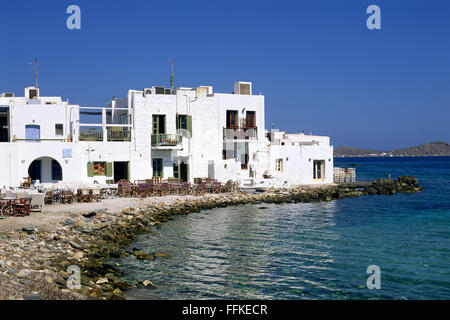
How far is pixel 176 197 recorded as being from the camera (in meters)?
31.3

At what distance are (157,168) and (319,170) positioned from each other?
16092 millimetres

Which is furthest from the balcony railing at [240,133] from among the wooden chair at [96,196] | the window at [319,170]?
the wooden chair at [96,196]

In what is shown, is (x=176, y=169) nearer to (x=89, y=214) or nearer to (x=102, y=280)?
(x=89, y=214)

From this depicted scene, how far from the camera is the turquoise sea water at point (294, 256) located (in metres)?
13.8

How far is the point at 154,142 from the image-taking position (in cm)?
3466

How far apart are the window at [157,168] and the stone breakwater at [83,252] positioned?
5.47m

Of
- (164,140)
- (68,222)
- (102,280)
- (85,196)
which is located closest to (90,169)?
(164,140)

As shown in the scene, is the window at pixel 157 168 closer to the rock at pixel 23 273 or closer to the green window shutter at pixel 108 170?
the green window shutter at pixel 108 170

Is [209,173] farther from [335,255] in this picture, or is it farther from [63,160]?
[335,255]

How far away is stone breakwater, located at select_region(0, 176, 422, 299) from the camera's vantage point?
1150 centimetres

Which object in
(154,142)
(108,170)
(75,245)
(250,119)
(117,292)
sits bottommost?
(117,292)

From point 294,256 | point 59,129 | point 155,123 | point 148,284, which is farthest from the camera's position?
point 155,123

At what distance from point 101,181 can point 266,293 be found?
21.4m

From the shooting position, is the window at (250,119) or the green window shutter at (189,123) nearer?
the green window shutter at (189,123)
